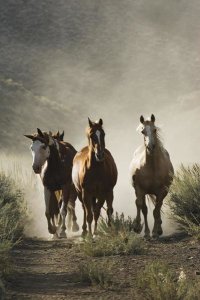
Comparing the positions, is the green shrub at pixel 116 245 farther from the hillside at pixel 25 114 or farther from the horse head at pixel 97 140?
the hillside at pixel 25 114

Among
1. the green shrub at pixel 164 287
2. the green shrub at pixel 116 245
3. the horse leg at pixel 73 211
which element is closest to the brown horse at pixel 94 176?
the green shrub at pixel 116 245

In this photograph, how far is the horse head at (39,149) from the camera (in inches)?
619

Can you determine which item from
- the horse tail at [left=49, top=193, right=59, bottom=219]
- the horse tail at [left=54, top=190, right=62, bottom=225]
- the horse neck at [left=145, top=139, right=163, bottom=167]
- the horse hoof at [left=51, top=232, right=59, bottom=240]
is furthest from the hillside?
the horse neck at [left=145, top=139, right=163, bottom=167]

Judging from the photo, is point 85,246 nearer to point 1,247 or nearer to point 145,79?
point 1,247

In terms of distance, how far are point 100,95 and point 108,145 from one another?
18.1m

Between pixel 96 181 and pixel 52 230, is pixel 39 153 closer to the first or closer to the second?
pixel 52 230

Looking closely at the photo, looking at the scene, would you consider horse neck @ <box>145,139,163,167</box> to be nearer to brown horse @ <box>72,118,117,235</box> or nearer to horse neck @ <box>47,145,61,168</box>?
brown horse @ <box>72,118,117,235</box>

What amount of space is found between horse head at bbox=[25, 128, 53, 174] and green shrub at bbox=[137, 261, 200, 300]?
7.23 m

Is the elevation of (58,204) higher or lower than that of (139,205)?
higher

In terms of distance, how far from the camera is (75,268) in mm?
10859

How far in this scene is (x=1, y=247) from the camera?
33.7ft

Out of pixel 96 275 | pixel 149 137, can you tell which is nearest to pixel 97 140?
pixel 149 137

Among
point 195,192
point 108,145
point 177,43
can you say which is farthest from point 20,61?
point 195,192

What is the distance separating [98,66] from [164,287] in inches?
2530
